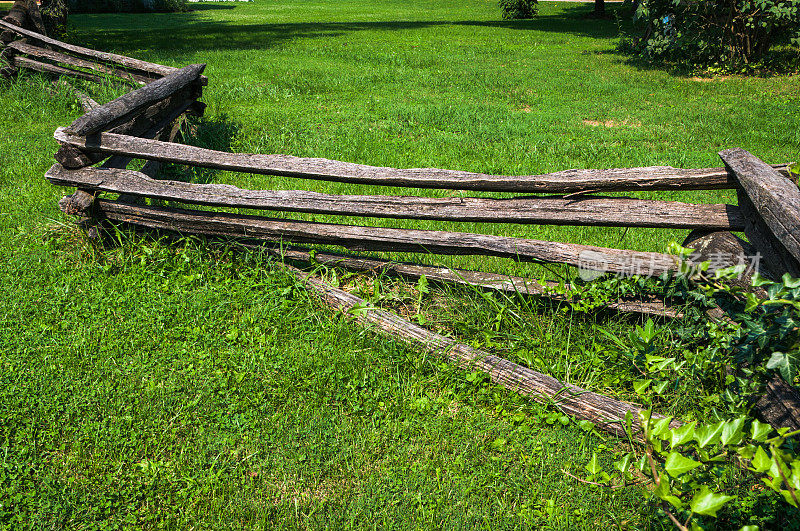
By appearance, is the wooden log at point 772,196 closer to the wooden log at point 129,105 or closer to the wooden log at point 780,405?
the wooden log at point 780,405

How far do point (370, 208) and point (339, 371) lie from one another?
42.9 inches

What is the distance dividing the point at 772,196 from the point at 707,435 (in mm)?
1581

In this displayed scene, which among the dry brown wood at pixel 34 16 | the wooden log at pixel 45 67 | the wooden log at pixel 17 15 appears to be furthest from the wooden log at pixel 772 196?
the dry brown wood at pixel 34 16

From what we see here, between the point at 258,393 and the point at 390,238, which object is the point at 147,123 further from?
the point at 258,393

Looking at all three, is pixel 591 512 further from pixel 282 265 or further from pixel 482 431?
pixel 282 265

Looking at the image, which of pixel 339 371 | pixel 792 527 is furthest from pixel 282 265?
pixel 792 527

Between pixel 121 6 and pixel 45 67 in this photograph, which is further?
pixel 121 6

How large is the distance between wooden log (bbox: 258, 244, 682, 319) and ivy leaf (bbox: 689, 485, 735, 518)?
202cm

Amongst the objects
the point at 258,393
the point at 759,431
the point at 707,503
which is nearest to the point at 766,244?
the point at 759,431

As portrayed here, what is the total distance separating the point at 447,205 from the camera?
3609 mm

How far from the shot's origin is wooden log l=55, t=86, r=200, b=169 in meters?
4.18

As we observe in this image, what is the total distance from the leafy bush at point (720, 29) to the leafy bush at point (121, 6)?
2813 cm

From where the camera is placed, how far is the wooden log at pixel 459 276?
3416 mm

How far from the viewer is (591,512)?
98.7 inches
